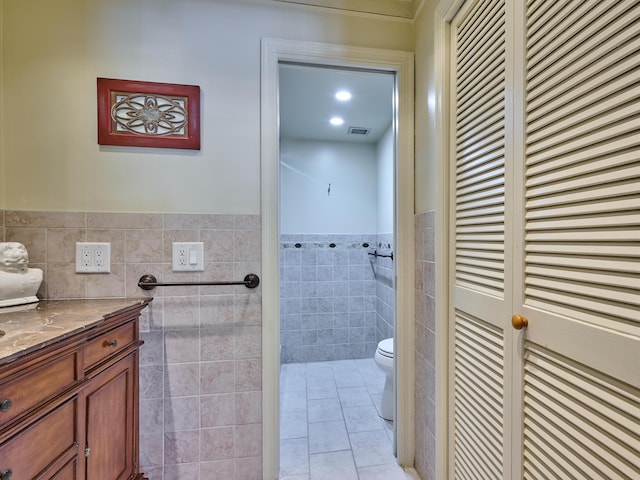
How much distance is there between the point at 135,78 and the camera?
4.33ft

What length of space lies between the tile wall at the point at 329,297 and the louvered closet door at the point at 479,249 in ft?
5.65

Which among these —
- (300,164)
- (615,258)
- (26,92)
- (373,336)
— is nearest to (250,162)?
(26,92)

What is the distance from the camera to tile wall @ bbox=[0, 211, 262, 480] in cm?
129

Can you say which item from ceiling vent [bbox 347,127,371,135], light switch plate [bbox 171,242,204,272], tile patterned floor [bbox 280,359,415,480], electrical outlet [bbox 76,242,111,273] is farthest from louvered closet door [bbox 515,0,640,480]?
ceiling vent [bbox 347,127,371,135]

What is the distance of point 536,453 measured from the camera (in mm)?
754

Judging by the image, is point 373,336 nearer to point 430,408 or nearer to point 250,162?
point 430,408

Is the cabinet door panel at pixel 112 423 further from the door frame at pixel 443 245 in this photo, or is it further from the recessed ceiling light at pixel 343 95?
the recessed ceiling light at pixel 343 95

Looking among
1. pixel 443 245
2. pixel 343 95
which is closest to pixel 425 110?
pixel 443 245

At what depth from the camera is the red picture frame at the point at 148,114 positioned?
129 centimetres

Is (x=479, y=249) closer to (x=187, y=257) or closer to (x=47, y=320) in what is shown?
(x=187, y=257)

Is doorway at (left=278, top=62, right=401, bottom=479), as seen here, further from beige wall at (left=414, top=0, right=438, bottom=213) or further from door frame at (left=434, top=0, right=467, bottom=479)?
door frame at (left=434, top=0, right=467, bottom=479)

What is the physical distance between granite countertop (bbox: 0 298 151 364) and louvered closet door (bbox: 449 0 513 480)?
1.27 meters

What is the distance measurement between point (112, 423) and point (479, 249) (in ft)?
4.80

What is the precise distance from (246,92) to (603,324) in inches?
60.0
